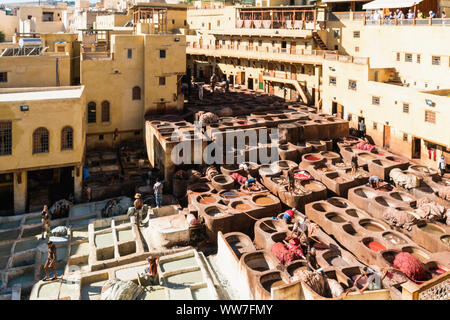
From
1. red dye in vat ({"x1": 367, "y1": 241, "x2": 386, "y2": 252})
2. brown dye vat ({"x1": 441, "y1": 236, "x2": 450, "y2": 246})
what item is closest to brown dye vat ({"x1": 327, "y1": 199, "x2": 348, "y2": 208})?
red dye in vat ({"x1": 367, "y1": 241, "x2": 386, "y2": 252})

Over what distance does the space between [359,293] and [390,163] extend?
15500mm

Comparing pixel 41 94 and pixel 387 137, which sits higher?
pixel 41 94

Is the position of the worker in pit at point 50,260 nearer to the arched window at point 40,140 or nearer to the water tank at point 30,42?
the arched window at point 40,140

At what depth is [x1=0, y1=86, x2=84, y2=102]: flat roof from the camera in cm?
2436

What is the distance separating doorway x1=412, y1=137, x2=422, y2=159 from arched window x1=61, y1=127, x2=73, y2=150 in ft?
77.8

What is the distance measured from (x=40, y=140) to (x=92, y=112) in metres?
8.32

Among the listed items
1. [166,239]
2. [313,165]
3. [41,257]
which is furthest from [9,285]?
[313,165]

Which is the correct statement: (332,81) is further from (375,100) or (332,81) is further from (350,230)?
(350,230)

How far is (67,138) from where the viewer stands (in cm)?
2411

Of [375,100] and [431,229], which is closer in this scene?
[431,229]

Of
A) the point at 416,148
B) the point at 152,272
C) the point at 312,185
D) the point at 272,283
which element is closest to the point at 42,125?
the point at 152,272

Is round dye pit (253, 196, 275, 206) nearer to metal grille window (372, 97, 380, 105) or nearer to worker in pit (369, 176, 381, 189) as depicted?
worker in pit (369, 176, 381, 189)

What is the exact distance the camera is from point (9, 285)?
56.4ft
